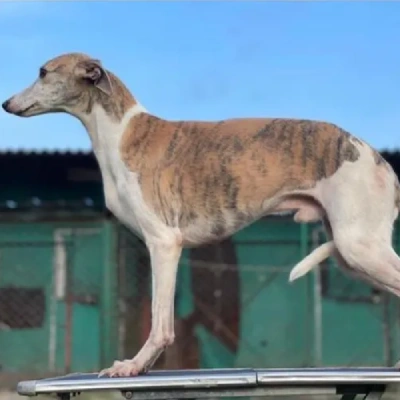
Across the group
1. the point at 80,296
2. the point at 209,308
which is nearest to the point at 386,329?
the point at 209,308

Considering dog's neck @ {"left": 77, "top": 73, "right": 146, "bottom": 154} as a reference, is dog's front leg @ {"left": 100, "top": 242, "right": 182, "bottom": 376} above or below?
below

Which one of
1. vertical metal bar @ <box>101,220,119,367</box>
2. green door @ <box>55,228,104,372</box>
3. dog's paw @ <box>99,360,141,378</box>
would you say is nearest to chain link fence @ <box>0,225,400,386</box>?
green door @ <box>55,228,104,372</box>

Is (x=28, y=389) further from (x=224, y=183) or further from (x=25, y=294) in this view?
(x=25, y=294)

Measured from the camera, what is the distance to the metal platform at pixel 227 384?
10.3ft

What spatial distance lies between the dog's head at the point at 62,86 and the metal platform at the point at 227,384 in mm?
1125

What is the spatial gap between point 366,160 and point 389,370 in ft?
2.51

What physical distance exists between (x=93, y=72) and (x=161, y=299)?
89 cm

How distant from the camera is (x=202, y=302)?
382 inches

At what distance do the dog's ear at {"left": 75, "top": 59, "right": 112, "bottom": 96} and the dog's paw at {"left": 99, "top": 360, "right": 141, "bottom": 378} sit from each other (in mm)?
1056

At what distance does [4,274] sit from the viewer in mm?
9656

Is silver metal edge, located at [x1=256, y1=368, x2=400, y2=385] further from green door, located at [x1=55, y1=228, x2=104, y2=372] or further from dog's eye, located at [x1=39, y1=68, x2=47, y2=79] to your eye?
green door, located at [x1=55, y1=228, x2=104, y2=372]

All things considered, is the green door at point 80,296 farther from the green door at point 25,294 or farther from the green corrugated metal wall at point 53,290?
the green door at point 25,294

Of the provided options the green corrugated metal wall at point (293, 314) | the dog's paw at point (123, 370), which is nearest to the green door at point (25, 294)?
the green corrugated metal wall at point (293, 314)

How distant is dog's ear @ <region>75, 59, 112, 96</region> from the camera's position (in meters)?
3.83
